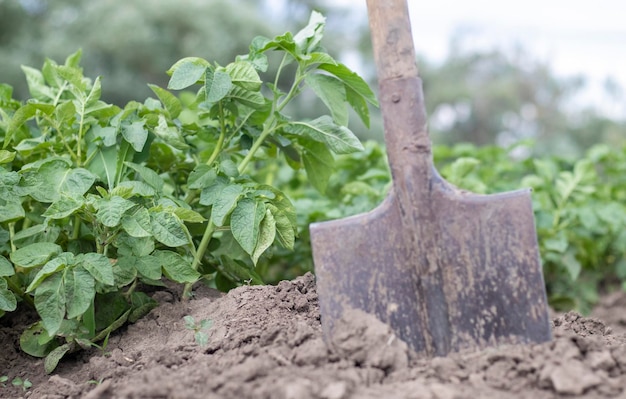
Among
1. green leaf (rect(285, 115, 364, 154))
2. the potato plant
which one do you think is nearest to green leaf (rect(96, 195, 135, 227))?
the potato plant

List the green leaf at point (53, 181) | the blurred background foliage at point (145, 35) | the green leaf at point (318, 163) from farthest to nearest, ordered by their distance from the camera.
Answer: the blurred background foliage at point (145, 35), the green leaf at point (318, 163), the green leaf at point (53, 181)

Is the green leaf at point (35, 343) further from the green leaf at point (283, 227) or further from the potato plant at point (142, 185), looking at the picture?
the green leaf at point (283, 227)

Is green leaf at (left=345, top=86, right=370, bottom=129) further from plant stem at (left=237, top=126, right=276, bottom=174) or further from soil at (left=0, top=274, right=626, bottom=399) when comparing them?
soil at (left=0, top=274, right=626, bottom=399)

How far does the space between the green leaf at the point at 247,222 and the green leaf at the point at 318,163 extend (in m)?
0.39

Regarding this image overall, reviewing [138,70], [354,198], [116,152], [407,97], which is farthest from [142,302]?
[138,70]

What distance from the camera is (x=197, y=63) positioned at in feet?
6.48

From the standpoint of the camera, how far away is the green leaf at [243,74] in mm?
1962

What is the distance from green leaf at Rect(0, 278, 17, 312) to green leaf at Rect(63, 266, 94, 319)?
0.63 feet

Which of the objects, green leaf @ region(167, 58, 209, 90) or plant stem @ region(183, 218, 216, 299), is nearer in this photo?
green leaf @ region(167, 58, 209, 90)

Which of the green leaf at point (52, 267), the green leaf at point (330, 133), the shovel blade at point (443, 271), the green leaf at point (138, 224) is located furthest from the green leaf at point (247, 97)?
the green leaf at point (52, 267)

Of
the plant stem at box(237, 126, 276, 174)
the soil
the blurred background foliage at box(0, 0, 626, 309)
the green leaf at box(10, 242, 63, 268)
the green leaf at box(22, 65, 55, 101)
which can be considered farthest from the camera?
the blurred background foliage at box(0, 0, 626, 309)

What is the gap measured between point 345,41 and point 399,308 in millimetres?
15859

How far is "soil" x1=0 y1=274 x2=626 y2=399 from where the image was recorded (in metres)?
1.41

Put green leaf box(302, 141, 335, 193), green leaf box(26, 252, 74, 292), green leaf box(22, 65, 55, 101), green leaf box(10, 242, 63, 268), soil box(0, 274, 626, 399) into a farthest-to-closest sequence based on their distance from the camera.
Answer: green leaf box(22, 65, 55, 101) → green leaf box(302, 141, 335, 193) → green leaf box(10, 242, 63, 268) → green leaf box(26, 252, 74, 292) → soil box(0, 274, 626, 399)
